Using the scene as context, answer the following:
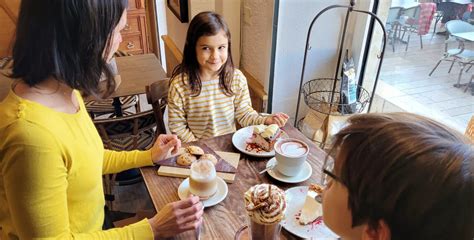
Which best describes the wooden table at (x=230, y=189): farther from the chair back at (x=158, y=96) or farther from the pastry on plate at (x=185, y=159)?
the chair back at (x=158, y=96)

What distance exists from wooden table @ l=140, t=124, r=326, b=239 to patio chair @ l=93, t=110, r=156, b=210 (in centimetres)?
56

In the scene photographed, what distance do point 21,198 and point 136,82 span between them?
164cm

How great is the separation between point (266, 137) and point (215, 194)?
29 cm

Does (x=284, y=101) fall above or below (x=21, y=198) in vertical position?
below

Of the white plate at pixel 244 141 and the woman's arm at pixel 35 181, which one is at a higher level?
the woman's arm at pixel 35 181

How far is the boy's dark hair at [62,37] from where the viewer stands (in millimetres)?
736

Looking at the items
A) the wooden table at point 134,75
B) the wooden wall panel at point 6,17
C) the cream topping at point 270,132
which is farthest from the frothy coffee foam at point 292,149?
the wooden wall panel at point 6,17

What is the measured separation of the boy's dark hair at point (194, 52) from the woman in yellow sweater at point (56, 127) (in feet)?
2.13

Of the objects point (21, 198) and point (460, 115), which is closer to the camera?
point (21, 198)

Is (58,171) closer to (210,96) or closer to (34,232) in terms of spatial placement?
(34,232)

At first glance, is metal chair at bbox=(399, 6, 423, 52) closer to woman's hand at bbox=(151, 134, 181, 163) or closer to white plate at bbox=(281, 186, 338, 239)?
white plate at bbox=(281, 186, 338, 239)

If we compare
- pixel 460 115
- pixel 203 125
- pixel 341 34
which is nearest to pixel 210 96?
pixel 203 125

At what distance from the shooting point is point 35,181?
28.9 inches

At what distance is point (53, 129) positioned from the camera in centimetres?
77
